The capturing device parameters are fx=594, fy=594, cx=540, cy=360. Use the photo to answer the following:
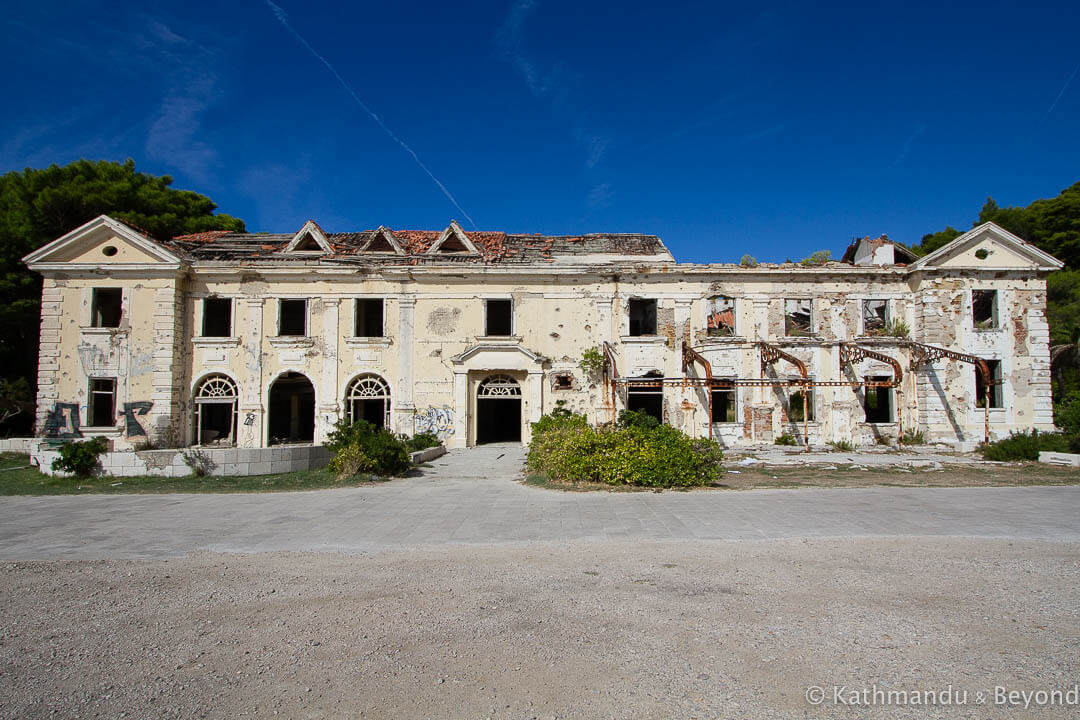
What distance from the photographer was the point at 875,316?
22.9m

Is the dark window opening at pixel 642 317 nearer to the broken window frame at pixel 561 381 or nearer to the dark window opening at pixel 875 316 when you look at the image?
the broken window frame at pixel 561 381

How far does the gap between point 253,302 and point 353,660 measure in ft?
69.1

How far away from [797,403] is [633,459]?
12.6 meters

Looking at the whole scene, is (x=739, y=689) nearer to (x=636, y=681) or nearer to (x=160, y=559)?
(x=636, y=681)

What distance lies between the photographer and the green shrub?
13609mm

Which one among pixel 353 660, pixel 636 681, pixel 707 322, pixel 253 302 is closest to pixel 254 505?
pixel 353 660

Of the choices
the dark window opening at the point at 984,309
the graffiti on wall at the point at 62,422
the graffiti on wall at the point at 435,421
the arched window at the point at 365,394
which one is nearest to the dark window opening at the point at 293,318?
the arched window at the point at 365,394

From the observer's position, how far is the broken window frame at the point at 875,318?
72.6 feet

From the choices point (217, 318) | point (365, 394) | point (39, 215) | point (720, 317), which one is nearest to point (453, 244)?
point (365, 394)

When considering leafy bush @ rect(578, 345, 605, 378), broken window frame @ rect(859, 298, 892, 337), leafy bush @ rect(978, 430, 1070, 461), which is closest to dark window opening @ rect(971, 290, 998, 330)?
broken window frame @ rect(859, 298, 892, 337)

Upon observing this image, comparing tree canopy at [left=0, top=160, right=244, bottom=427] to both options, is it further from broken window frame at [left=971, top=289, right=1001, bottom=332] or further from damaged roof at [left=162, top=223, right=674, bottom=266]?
broken window frame at [left=971, top=289, right=1001, bottom=332]

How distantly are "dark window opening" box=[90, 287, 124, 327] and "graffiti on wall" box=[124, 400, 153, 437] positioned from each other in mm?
3199

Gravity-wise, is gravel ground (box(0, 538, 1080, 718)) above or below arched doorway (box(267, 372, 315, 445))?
below

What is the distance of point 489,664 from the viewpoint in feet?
12.3
